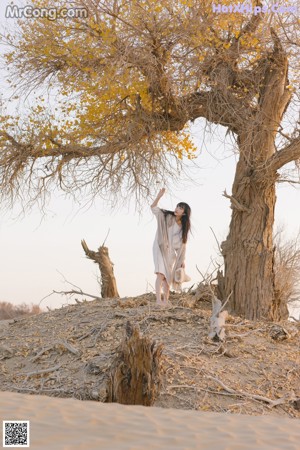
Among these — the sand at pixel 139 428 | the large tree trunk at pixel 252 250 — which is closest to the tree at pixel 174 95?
the large tree trunk at pixel 252 250

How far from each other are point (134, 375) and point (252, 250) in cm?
619

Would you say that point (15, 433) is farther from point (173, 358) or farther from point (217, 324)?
point (217, 324)

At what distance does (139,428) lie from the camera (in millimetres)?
4684

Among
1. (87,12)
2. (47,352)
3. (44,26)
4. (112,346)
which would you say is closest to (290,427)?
(112,346)

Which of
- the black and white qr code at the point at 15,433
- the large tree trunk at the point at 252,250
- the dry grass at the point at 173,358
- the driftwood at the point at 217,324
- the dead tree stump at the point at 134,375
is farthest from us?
the large tree trunk at the point at 252,250

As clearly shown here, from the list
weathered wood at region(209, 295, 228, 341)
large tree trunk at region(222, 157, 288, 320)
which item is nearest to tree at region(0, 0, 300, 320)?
large tree trunk at region(222, 157, 288, 320)

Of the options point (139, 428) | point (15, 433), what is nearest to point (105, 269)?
point (139, 428)

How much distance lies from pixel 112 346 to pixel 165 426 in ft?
15.5

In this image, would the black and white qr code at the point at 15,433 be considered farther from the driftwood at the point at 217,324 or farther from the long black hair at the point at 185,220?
the long black hair at the point at 185,220

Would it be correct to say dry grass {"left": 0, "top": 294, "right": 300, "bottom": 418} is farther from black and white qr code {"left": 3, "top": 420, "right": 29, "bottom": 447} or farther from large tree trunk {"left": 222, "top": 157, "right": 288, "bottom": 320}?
black and white qr code {"left": 3, "top": 420, "right": 29, "bottom": 447}

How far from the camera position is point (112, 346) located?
9.45 metres

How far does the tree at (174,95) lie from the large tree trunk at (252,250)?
2 centimetres

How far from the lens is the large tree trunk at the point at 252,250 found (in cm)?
1322

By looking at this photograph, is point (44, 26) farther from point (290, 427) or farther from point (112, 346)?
point (290, 427)
